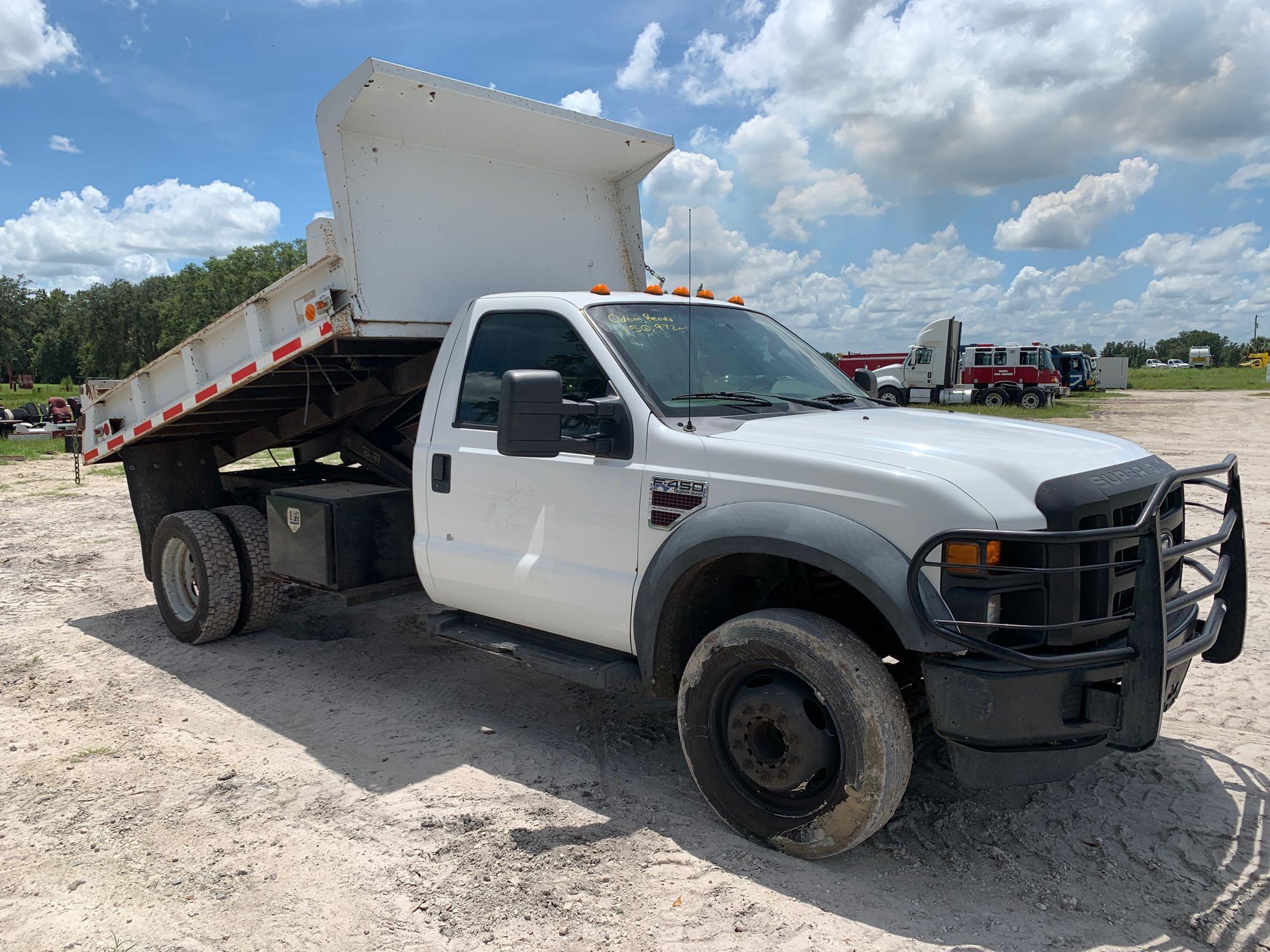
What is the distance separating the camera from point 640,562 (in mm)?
3723

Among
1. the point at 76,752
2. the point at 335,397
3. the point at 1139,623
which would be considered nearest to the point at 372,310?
the point at 335,397

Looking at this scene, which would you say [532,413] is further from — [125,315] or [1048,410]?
[125,315]

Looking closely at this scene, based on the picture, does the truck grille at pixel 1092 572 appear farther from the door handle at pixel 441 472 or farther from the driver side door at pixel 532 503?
the door handle at pixel 441 472

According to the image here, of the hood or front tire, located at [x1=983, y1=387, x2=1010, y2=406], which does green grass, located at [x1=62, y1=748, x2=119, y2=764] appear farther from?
front tire, located at [x1=983, y1=387, x2=1010, y2=406]

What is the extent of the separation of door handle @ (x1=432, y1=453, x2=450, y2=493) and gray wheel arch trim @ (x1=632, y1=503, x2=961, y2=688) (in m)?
1.28

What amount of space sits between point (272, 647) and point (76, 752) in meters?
1.79

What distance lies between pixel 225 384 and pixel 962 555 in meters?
4.51

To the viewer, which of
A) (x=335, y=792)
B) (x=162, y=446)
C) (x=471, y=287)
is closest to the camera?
(x=335, y=792)

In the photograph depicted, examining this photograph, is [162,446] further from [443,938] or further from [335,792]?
[443,938]

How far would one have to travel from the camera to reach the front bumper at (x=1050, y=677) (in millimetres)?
2883

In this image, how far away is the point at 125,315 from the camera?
70.2 m

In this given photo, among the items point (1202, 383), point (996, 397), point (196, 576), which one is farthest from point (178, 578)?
point (1202, 383)

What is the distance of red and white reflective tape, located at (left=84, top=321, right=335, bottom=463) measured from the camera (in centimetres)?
501

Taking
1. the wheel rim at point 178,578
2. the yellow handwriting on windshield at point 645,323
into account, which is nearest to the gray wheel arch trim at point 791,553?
the yellow handwriting on windshield at point 645,323
